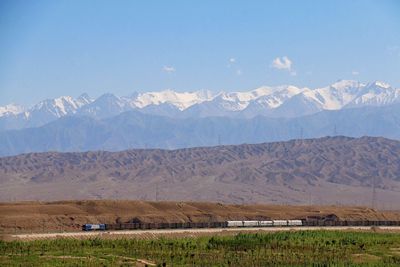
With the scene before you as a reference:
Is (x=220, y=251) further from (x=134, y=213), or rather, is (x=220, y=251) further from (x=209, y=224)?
(x=134, y=213)

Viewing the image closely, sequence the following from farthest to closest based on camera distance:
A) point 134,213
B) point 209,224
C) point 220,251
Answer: point 134,213
point 209,224
point 220,251

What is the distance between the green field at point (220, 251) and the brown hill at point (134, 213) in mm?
46159

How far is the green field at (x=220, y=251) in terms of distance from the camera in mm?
84875

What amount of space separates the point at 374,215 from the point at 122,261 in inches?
4108

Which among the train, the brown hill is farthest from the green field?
the brown hill

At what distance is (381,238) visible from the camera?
111 m

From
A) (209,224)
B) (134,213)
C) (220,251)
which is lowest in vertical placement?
(220,251)

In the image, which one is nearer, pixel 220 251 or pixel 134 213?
pixel 220 251

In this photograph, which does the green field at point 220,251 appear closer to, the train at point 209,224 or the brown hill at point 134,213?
the train at point 209,224

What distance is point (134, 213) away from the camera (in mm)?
173250

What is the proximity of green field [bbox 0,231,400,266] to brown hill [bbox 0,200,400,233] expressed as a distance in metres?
46.2

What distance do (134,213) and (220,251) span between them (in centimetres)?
7882

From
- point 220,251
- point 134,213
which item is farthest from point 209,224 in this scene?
point 134,213

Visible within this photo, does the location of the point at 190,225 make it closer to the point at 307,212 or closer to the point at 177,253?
the point at 177,253
